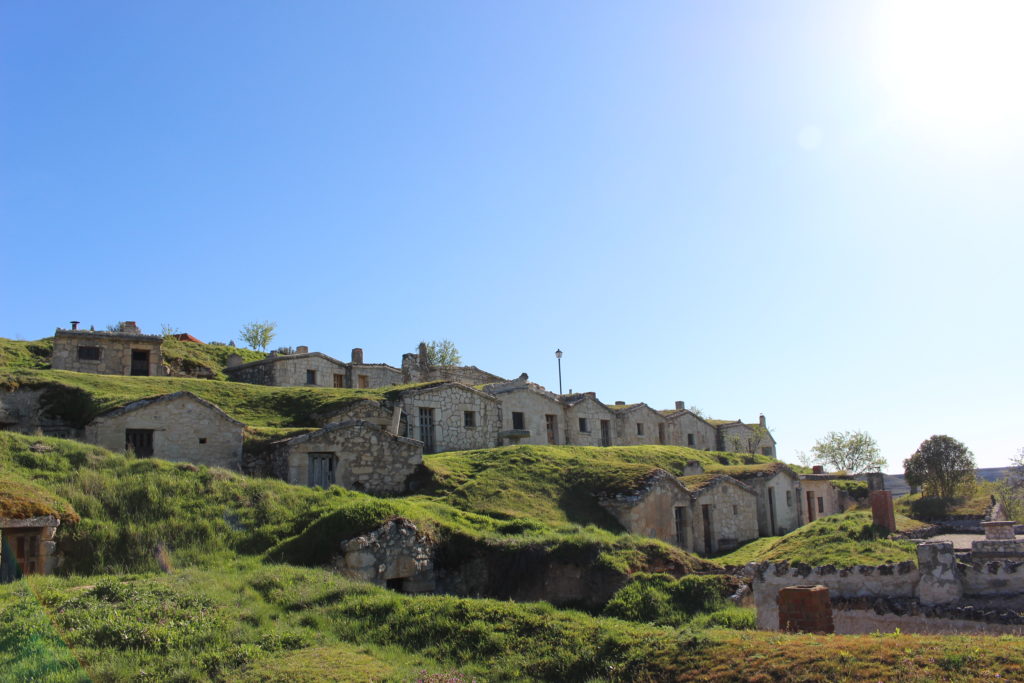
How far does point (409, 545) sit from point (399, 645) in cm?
563

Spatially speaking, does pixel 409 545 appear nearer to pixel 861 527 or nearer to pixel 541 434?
pixel 861 527

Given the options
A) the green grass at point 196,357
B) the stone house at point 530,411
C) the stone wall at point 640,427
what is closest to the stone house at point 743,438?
the stone wall at point 640,427

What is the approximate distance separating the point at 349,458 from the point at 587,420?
2062cm

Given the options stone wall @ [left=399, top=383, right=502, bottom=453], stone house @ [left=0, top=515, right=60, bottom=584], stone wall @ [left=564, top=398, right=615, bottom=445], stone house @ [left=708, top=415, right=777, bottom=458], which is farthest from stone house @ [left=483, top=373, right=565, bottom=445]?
stone house @ [left=0, top=515, right=60, bottom=584]

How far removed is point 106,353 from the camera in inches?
1372

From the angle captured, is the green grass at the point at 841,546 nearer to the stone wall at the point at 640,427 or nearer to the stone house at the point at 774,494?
the stone house at the point at 774,494

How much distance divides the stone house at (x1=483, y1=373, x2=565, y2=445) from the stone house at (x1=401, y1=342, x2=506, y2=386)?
6911mm

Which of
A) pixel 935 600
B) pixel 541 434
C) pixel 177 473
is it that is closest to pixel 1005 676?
pixel 935 600

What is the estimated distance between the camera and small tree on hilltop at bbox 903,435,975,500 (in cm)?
3647

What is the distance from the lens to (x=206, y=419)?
2320 centimetres

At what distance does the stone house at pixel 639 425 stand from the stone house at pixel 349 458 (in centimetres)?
2176

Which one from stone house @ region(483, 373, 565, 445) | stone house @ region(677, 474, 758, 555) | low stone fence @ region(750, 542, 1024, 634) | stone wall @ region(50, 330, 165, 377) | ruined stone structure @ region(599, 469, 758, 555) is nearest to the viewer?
low stone fence @ region(750, 542, 1024, 634)

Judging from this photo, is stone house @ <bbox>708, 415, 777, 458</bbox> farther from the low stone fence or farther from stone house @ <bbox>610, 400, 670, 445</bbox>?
the low stone fence

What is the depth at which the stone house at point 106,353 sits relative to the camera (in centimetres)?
3375
